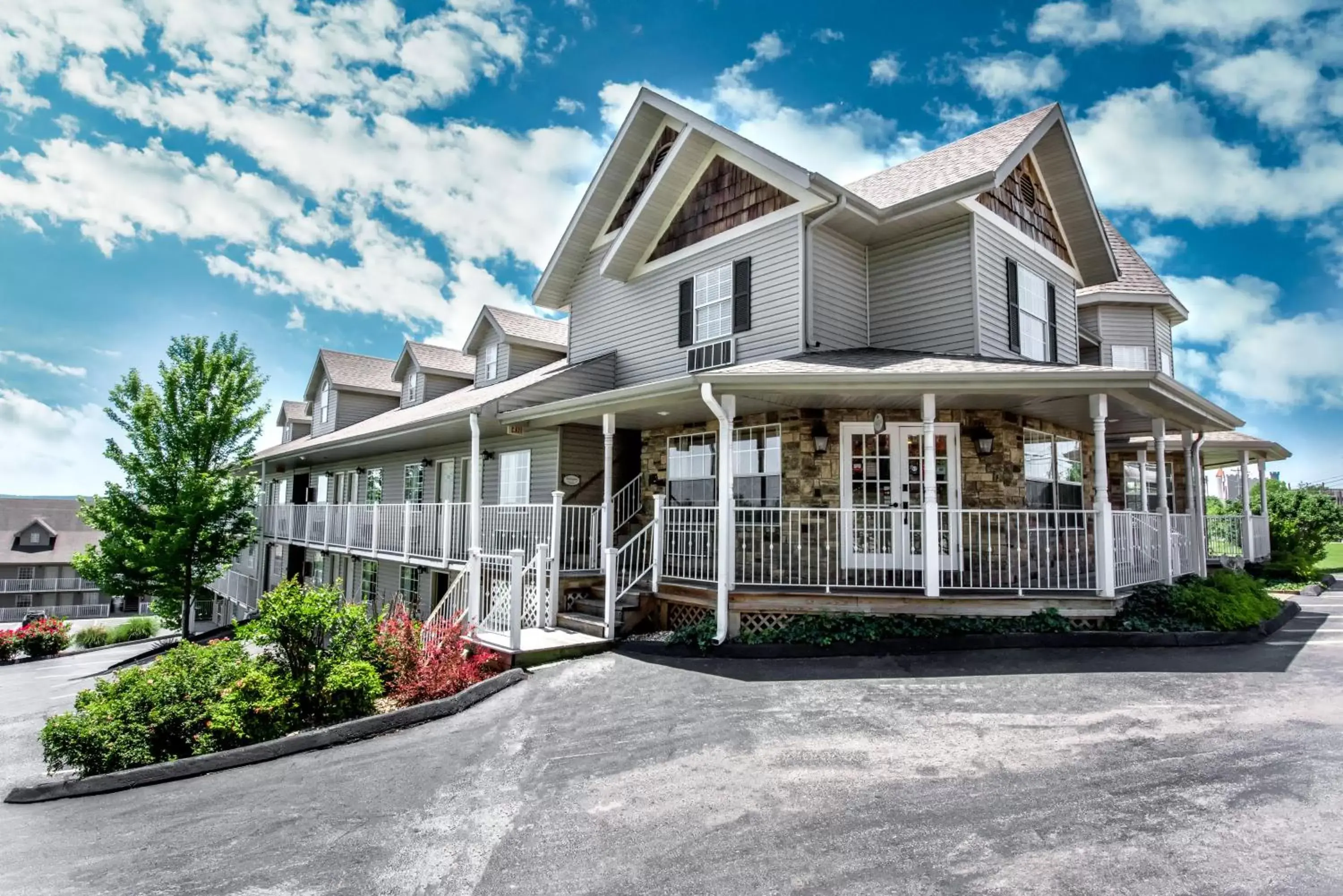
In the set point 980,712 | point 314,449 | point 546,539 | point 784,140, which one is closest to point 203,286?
point 314,449

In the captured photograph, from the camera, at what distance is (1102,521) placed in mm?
8352

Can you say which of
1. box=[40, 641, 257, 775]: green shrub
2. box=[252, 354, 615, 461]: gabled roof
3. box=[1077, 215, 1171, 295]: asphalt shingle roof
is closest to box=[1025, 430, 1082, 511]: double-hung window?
box=[252, 354, 615, 461]: gabled roof

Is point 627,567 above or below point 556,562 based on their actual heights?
below

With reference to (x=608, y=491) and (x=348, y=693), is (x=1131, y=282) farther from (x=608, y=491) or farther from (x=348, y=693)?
(x=348, y=693)

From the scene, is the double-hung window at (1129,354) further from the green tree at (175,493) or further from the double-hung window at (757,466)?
the green tree at (175,493)

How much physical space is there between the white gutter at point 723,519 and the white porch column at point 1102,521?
435cm

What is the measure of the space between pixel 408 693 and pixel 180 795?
216 cm

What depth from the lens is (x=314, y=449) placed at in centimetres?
2039

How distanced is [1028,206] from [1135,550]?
617 centimetres

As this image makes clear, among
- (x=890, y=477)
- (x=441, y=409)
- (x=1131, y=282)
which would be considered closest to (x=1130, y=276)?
A: (x=1131, y=282)

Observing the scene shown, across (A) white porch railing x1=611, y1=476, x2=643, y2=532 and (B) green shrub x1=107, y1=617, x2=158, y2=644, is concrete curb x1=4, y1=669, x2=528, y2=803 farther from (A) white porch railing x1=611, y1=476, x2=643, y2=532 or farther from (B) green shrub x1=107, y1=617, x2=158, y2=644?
(B) green shrub x1=107, y1=617, x2=158, y2=644

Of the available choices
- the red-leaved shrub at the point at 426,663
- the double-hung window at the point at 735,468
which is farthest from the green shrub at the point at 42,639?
the double-hung window at the point at 735,468

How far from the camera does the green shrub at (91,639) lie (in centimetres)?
2605

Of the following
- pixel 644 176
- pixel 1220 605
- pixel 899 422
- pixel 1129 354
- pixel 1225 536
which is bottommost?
pixel 1220 605
